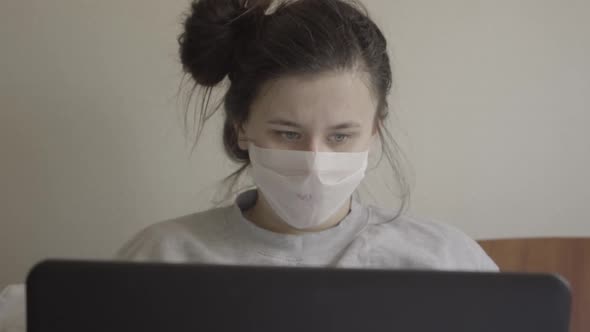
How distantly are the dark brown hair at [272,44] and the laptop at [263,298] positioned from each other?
461 mm

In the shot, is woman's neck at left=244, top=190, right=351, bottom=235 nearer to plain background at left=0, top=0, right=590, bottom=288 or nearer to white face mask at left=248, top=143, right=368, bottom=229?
white face mask at left=248, top=143, right=368, bottom=229

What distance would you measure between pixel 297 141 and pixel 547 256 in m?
0.66

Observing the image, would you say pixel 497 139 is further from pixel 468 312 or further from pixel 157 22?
pixel 468 312

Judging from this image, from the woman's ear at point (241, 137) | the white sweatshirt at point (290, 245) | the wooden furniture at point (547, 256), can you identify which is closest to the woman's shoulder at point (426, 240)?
the white sweatshirt at point (290, 245)

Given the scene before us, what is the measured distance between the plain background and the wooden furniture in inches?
7.9

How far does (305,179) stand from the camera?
844mm

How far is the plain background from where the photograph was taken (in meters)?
1.14

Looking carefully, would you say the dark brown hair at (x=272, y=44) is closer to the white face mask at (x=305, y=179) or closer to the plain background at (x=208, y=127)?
the white face mask at (x=305, y=179)

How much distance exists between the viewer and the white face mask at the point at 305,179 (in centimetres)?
85

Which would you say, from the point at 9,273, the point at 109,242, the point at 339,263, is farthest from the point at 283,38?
the point at 9,273

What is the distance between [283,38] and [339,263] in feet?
1.21

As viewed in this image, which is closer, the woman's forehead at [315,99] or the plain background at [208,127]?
the woman's forehead at [315,99]

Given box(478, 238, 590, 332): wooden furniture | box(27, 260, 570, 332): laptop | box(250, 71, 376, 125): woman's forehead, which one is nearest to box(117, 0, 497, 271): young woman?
box(250, 71, 376, 125): woman's forehead

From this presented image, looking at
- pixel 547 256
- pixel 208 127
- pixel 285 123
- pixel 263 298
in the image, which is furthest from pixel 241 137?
pixel 547 256
